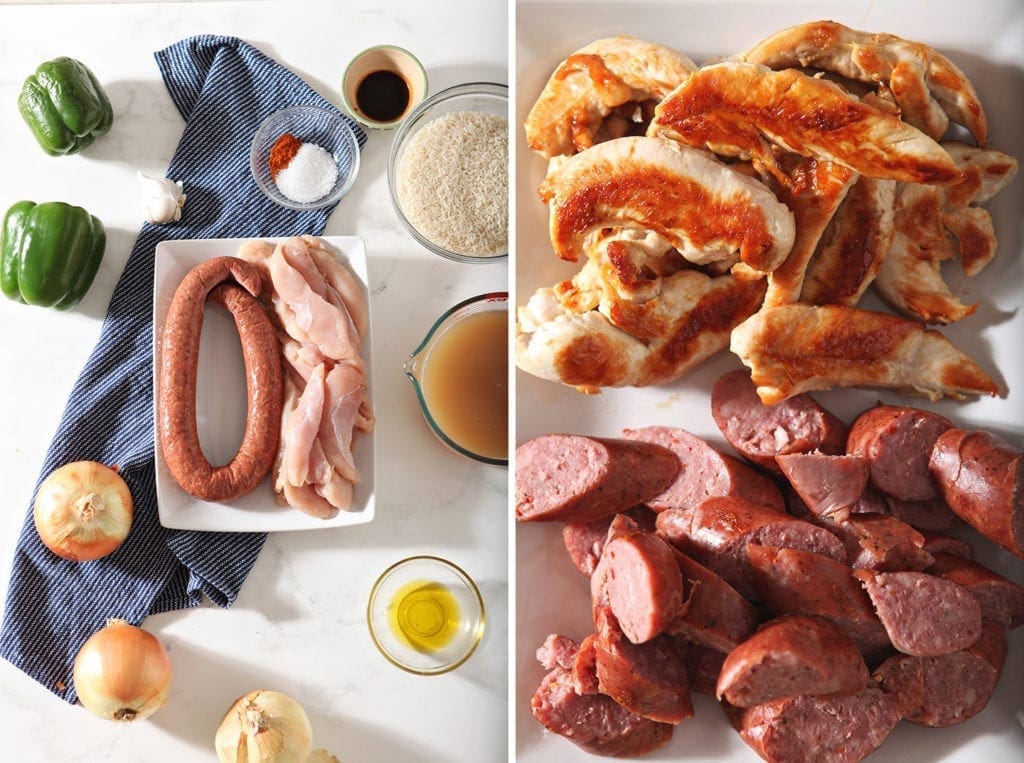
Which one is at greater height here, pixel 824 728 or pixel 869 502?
pixel 869 502

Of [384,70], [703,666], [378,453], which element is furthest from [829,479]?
[384,70]

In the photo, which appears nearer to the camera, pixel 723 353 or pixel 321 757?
pixel 723 353

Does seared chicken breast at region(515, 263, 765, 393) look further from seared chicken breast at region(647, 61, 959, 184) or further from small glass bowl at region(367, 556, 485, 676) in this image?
small glass bowl at region(367, 556, 485, 676)

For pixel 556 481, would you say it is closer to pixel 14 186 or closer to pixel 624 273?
pixel 624 273

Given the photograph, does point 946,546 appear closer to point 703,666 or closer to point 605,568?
point 703,666

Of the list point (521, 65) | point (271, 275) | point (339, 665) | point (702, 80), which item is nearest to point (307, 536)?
point (339, 665)

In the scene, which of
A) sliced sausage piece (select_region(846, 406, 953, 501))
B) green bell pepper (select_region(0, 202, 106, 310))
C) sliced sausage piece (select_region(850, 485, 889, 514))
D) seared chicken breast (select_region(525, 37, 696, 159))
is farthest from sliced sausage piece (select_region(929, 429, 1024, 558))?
green bell pepper (select_region(0, 202, 106, 310))

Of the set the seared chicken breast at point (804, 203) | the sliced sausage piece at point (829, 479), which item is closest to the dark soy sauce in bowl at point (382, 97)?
the seared chicken breast at point (804, 203)
